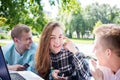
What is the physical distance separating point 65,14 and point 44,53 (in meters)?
2.15

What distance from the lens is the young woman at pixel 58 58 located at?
5.21 ft

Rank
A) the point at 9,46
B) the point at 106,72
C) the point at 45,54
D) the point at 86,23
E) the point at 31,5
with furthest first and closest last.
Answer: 1. the point at 31,5
2. the point at 86,23
3. the point at 9,46
4. the point at 45,54
5. the point at 106,72

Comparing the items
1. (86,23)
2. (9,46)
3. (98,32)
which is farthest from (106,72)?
(86,23)

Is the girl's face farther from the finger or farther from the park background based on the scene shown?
the park background

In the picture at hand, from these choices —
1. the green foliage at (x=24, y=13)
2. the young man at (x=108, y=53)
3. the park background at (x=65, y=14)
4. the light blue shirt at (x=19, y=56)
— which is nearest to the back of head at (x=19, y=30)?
the light blue shirt at (x=19, y=56)

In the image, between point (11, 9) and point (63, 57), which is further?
point (11, 9)

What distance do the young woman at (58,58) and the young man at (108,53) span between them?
0.38 m

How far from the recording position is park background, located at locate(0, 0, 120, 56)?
3.27m

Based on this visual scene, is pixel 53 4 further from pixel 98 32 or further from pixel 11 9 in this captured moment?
pixel 98 32

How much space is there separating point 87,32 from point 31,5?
969 mm

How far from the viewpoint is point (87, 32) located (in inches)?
133

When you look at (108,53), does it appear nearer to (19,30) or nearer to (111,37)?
(111,37)

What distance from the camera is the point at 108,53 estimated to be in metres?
1.19

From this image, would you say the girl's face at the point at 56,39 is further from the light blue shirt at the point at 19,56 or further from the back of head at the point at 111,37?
the back of head at the point at 111,37
